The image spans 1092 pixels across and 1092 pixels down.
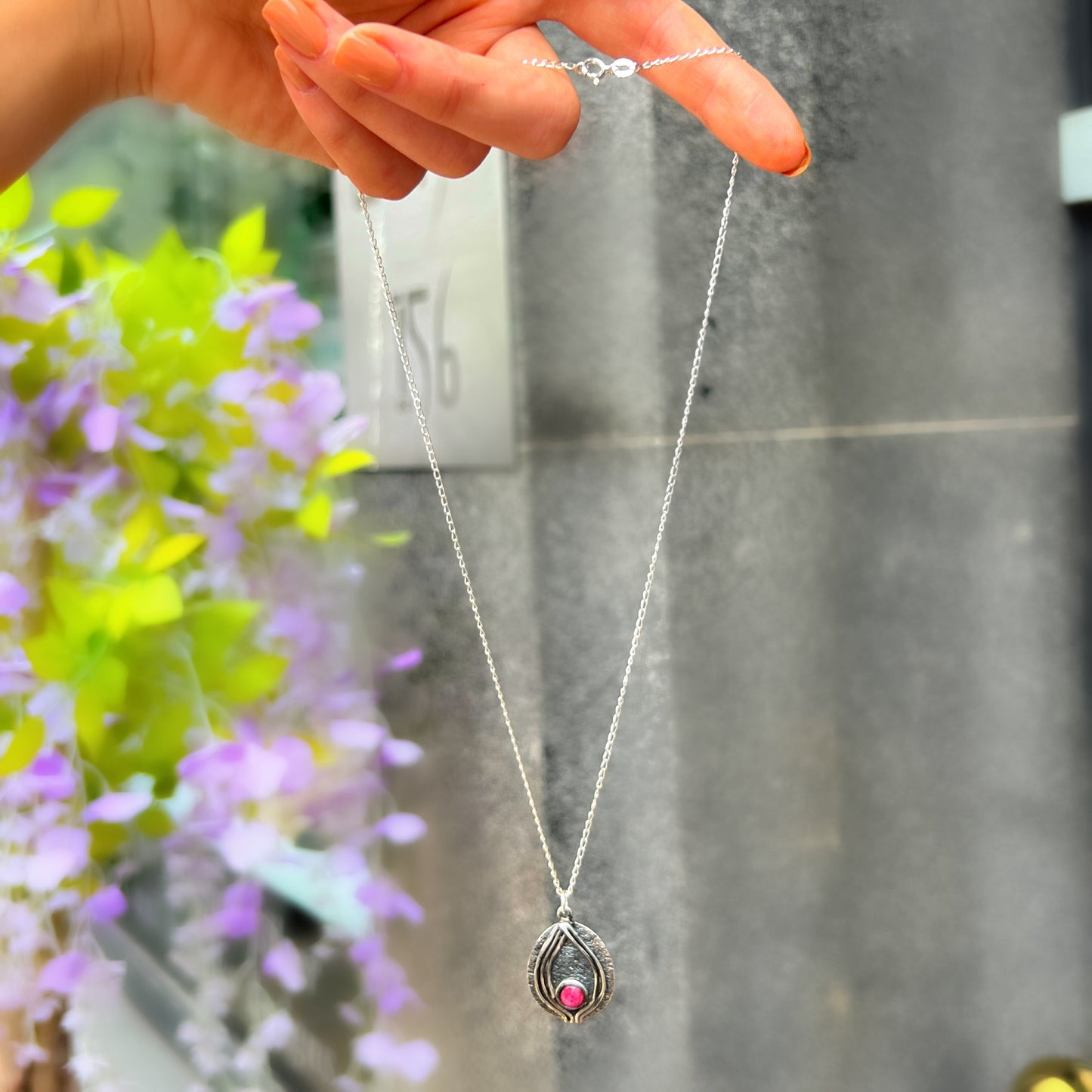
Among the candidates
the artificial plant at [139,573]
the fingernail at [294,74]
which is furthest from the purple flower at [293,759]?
the fingernail at [294,74]

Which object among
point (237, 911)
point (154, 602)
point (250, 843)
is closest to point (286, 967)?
point (237, 911)

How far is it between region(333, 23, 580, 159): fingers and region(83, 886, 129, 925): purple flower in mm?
655

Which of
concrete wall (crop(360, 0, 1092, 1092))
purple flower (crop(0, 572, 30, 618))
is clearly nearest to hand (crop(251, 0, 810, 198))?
concrete wall (crop(360, 0, 1092, 1092))

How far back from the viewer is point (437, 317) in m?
0.96

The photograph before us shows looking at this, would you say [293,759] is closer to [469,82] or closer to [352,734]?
[352,734]

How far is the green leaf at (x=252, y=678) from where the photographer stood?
84cm

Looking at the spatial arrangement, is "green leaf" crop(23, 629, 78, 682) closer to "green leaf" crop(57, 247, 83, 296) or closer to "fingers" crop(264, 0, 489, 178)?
"green leaf" crop(57, 247, 83, 296)

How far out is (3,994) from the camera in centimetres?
85

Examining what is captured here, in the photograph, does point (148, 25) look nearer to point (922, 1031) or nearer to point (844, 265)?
point (844, 265)

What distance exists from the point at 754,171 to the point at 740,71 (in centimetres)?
40

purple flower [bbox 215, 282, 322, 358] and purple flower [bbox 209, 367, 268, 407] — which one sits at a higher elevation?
purple flower [bbox 215, 282, 322, 358]

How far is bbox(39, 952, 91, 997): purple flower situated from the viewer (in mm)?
836

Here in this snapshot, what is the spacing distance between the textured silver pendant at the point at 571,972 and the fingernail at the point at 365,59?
50 cm

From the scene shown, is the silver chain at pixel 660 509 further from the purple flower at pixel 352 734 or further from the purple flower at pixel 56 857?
the purple flower at pixel 56 857
